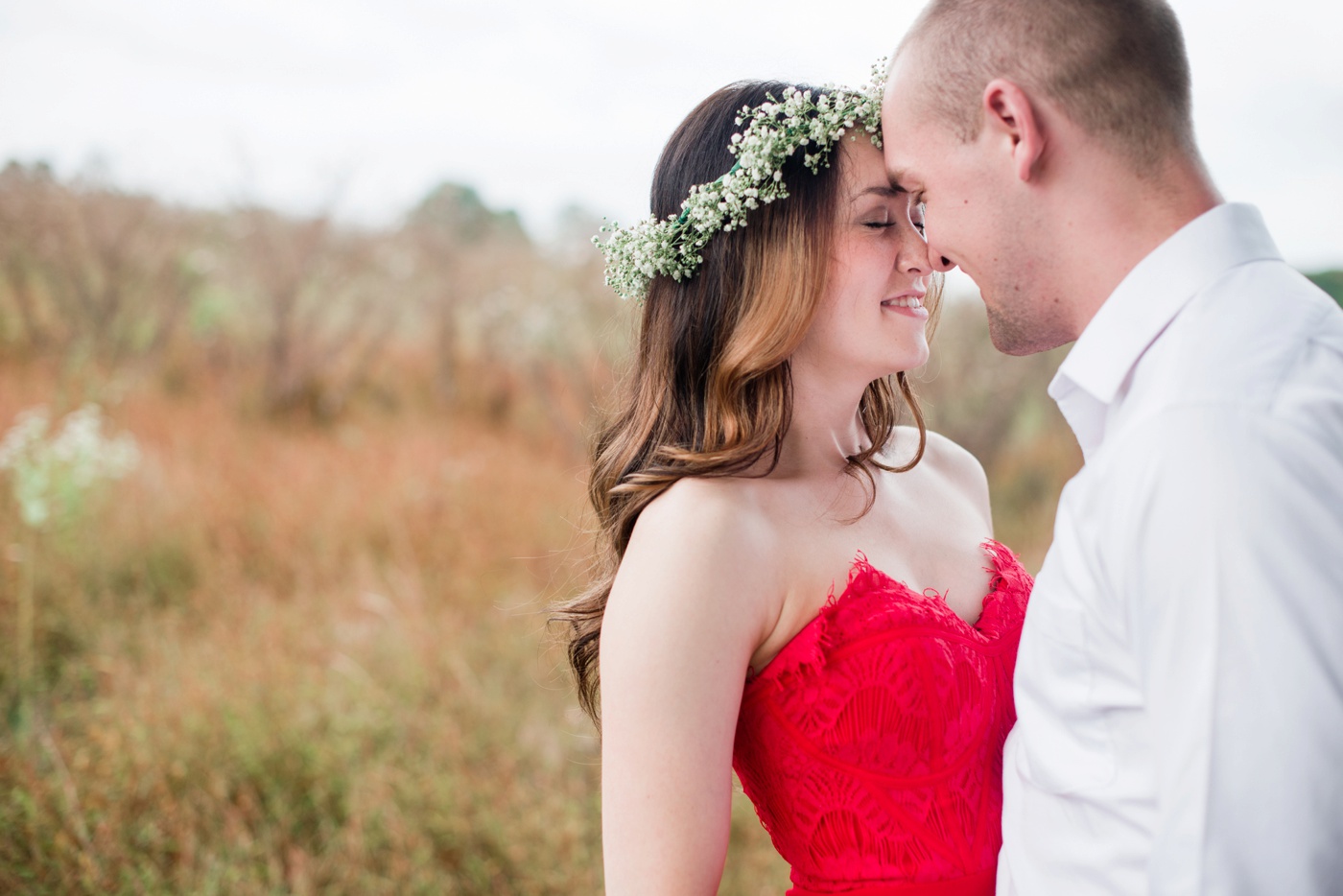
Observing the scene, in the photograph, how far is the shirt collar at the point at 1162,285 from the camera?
51.2 inches

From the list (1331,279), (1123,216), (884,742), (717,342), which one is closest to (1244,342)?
(1123,216)

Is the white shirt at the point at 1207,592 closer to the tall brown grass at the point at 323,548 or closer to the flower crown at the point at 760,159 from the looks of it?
the flower crown at the point at 760,159

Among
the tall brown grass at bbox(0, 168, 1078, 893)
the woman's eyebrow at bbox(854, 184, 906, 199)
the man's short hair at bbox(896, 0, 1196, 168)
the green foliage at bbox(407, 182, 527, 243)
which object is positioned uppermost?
the green foliage at bbox(407, 182, 527, 243)

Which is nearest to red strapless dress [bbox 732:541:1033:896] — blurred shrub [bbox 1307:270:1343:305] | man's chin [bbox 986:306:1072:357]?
man's chin [bbox 986:306:1072:357]

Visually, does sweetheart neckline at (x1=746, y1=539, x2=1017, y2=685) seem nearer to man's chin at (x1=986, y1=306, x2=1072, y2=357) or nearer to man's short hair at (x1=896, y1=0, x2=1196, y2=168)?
man's chin at (x1=986, y1=306, x2=1072, y2=357)

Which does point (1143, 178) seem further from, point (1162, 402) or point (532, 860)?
point (532, 860)

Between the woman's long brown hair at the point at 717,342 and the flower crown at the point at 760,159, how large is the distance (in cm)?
3

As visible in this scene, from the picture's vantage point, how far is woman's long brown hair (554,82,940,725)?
187 cm

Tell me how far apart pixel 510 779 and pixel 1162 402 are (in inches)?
128

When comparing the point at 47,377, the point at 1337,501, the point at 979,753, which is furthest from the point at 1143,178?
the point at 47,377

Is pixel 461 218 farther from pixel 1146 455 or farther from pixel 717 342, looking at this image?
pixel 1146 455

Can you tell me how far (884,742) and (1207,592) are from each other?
2.55 ft

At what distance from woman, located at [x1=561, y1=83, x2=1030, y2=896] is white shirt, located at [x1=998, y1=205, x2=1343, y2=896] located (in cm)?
41

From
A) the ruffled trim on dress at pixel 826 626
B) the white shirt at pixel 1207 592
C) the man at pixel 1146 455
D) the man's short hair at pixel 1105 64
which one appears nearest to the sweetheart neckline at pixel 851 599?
the ruffled trim on dress at pixel 826 626
